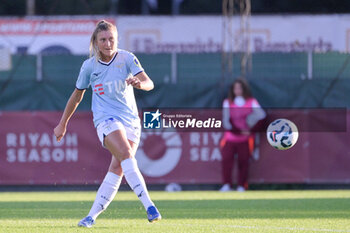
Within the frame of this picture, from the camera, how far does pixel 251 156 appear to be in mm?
16141

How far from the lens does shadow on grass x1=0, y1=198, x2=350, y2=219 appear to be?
33.0 ft

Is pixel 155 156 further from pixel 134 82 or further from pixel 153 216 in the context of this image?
pixel 134 82

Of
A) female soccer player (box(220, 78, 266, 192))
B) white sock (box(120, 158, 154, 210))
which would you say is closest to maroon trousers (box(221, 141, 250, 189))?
female soccer player (box(220, 78, 266, 192))

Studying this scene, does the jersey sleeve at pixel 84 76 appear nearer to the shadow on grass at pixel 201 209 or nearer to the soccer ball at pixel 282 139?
the shadow on grass at pixel 201 209

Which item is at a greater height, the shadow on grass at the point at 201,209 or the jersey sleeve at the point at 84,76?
the jersey sleeve at the point at 84,76

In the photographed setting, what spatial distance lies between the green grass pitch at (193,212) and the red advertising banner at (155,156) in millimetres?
685

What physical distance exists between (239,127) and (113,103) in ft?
25.5

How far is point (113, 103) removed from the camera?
330 inches

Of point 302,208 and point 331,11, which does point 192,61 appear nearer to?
point 302,208

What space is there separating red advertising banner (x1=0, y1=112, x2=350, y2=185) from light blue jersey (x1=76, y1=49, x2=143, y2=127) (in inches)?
290

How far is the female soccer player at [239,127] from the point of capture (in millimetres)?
15766

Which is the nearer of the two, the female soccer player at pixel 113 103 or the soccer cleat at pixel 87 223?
the female soccer player at pixel 113 103

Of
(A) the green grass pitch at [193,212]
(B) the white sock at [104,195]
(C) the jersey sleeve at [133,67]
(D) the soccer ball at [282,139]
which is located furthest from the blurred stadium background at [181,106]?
(C) the jersey sleeve at [133,67]

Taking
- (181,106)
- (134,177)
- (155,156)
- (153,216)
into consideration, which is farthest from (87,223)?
(181,106)
